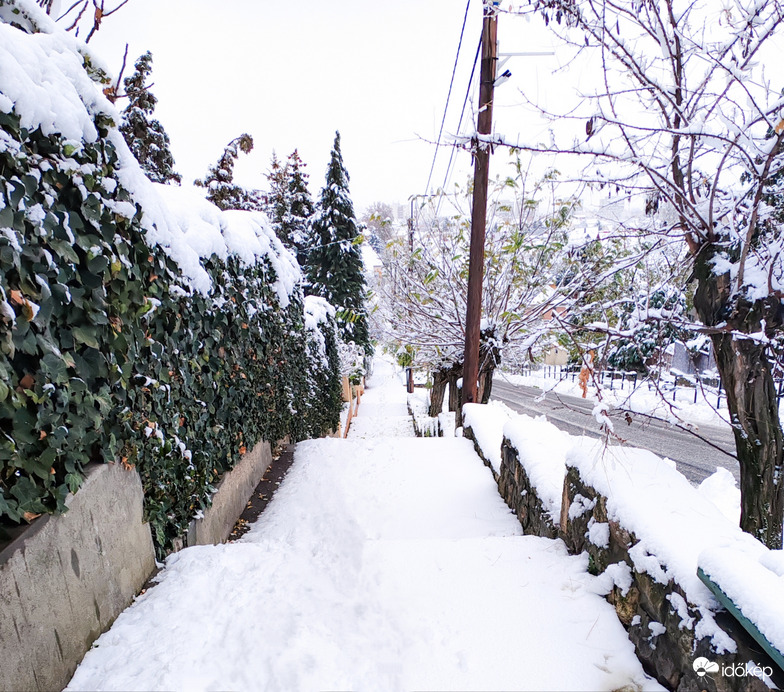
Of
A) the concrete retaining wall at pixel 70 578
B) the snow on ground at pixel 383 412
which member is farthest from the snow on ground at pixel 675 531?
the snow on ground at pixel 383 412

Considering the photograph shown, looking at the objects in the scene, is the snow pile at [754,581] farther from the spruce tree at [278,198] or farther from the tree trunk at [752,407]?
the spruce tree at [278,198]

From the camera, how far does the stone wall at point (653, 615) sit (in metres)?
1.45

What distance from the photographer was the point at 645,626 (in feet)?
Answer: 6.13

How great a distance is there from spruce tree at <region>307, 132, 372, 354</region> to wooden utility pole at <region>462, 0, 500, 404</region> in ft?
48.2

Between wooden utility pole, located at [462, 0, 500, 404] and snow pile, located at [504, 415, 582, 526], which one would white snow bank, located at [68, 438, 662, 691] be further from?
wooden utility pole, located at [462, 0, 500, 404]

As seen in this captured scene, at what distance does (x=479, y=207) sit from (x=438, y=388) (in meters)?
A: 7.11

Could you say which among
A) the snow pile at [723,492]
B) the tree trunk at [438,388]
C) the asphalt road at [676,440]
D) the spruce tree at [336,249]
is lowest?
the asphalt road at [676,440]

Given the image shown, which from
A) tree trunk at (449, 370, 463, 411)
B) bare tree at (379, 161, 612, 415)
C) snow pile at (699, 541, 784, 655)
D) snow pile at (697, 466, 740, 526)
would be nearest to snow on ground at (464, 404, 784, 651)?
snow pile at (699, 541, 784, 655)

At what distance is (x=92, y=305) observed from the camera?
187cm

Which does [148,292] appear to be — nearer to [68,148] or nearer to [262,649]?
[68,148]

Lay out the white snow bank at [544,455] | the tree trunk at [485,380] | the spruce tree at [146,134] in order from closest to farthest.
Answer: the white snow bank at [544,455] → the tree trunk at [485,380] → the spruce tree at [146,134]

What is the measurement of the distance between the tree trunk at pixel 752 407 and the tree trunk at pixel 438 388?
8223 mm

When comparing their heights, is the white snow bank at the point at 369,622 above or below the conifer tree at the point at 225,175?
below

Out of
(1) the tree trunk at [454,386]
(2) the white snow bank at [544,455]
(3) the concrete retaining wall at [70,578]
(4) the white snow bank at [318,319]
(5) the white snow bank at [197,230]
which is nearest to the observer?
(3) the concrete retaining wall at [70,578]
